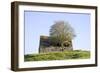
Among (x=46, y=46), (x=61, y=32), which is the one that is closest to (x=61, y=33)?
(x=61, y=32)

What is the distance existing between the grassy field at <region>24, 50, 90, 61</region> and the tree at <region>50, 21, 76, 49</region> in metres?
0.07

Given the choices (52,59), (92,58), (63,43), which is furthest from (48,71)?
(92,58)

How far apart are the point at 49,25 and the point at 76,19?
0.23 meters

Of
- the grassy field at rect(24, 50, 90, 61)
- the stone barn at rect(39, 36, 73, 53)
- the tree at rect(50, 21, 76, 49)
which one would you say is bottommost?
the grassy field at rect(24, 50, 90, 61)

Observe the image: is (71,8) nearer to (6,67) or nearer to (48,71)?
(48,71)

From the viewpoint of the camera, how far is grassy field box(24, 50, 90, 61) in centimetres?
162

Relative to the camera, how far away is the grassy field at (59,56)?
1.62 metres

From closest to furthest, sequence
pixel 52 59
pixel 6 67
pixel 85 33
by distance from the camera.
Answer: pixel 6 67, pixel 52 59, pixel 85 33

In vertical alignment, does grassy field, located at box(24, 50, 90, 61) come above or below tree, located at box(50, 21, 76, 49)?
below

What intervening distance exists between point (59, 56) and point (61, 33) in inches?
6.7

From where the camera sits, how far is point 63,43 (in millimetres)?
1714

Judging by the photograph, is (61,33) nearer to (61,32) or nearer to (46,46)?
(61,32)

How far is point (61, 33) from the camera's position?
1702mm

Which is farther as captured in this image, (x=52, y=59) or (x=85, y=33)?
(x=85, y=33)
